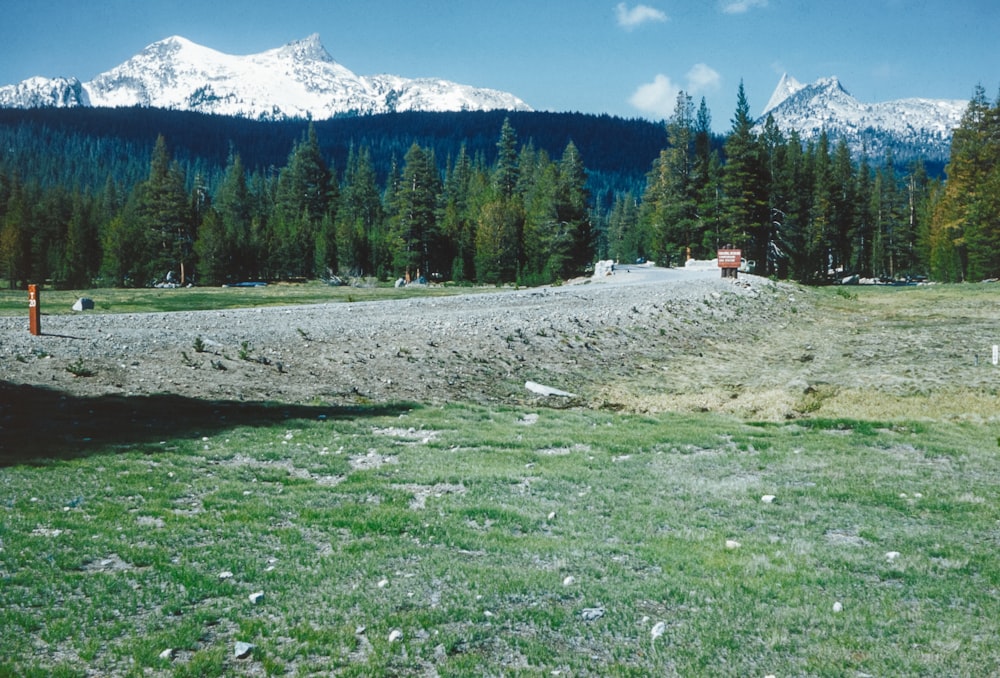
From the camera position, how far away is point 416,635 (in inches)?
241

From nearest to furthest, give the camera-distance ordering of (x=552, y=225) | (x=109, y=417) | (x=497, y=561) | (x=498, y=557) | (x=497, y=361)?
1. (x=497, y=561)
2. (x=498, y=557)
3. (x=109, y=417)
4. (x=497, y=361)
5. (x=552, y=225)

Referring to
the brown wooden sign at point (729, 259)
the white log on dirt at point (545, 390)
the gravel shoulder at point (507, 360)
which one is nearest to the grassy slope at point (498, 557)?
the gravel shoulder at point (507, 360)

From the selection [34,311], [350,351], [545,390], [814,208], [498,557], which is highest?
[814,208]

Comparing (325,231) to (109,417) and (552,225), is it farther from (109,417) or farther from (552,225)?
(109,417)

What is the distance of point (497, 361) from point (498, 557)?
16.1 m

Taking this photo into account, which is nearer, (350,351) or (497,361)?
(350,351)

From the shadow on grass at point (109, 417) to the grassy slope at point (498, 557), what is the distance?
51 centimetres

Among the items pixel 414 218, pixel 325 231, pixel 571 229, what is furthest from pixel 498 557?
pixel 325 231

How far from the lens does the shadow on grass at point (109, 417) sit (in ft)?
41.3

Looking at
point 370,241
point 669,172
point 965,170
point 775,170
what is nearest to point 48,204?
point 370,241

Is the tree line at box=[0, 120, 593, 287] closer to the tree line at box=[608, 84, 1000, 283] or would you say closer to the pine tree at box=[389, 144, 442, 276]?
the pine tree at box=[389, 144, 442, 276]

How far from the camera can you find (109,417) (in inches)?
594

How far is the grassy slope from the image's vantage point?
582 centimetres

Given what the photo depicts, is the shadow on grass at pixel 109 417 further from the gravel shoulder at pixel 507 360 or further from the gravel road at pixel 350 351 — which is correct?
the gravel road at pixel 350 351
